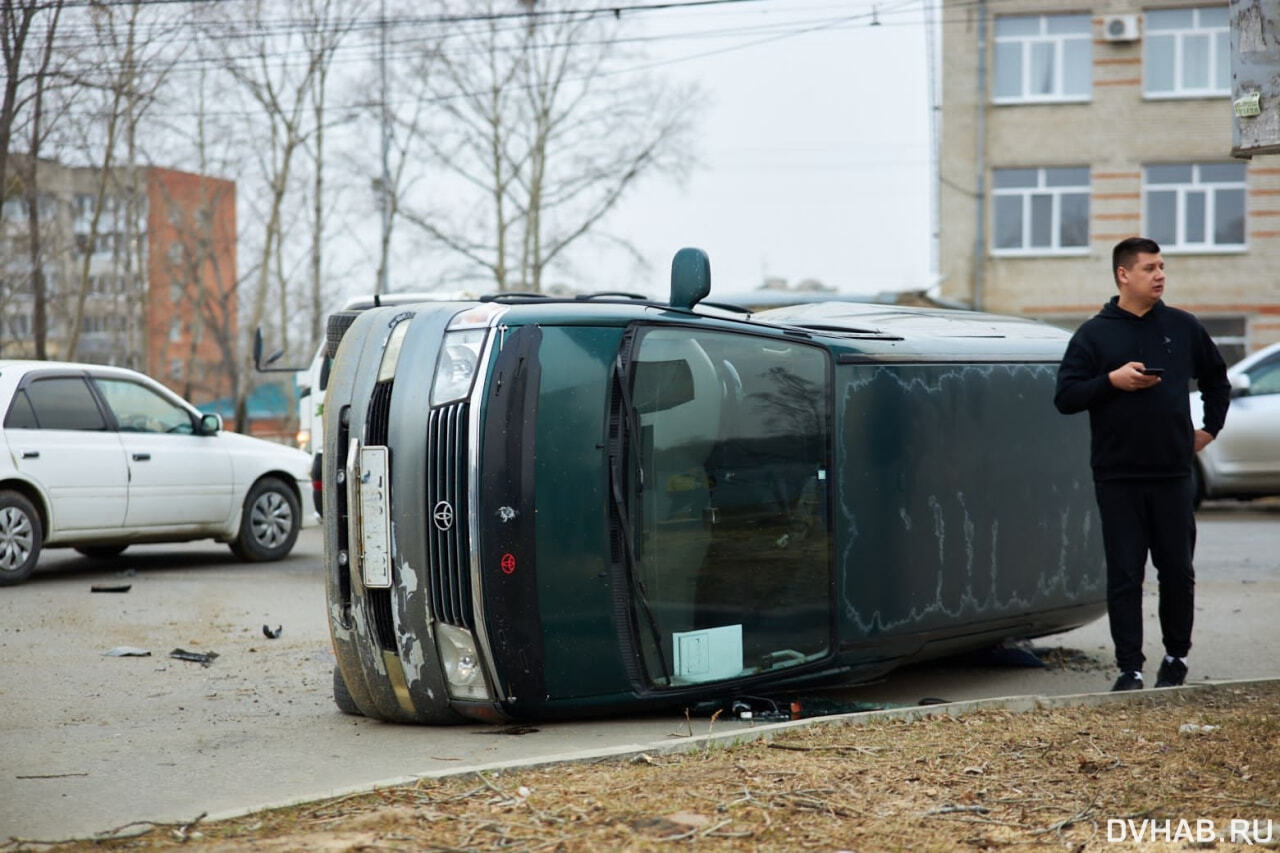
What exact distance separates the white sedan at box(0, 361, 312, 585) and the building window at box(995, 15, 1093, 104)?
75.8 ft

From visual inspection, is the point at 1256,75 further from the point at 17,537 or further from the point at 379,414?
the point at 17,537

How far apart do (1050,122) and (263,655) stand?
27118mm

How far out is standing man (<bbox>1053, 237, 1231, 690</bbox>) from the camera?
6227 mm

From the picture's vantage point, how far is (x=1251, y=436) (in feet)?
51.6

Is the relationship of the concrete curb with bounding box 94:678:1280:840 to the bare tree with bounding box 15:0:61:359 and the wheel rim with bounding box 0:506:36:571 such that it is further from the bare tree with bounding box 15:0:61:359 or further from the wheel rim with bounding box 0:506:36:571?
the bare tree with bounding box 15:0:61:359

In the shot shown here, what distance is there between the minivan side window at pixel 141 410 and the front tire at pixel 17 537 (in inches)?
46.0

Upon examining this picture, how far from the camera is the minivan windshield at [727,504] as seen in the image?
572 centimetres

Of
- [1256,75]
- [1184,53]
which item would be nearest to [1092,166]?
[1184,53]

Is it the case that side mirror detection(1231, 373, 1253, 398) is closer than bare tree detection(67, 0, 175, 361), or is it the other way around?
side mirror detection(1231, 373, 1253, 398)

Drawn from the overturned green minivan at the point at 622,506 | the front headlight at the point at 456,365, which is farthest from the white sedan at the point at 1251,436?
the front headlight at the point at 456,365

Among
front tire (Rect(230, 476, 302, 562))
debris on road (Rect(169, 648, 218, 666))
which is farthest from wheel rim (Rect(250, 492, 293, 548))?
debris on road (Rect(169, 648, 218, 666))

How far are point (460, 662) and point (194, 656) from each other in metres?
2.96

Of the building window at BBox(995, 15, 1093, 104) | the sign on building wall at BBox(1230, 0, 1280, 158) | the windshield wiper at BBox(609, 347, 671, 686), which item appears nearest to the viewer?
the sign on building wall at BBox(1230, 0, 1280, 158)

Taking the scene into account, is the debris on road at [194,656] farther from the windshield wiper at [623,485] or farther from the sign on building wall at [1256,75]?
the sign on building wall at [1256,75]
